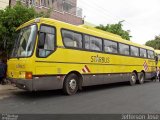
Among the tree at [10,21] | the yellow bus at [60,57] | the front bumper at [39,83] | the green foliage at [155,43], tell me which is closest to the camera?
the front bumper at [39,83]

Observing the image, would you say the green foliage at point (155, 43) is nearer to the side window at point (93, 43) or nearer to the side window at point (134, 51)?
the side window at point (134, 51)

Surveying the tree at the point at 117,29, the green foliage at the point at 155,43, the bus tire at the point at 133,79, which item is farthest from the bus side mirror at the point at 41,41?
the green foliage at the point at 155,43

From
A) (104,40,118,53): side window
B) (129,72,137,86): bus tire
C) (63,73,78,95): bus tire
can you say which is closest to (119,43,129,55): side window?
(104,40,118,53): side window

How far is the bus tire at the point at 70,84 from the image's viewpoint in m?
10.6

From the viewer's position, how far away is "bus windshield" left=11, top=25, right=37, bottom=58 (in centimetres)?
955

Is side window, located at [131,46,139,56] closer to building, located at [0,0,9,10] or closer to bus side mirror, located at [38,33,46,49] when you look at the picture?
bus side mirror, located at [38,33,46,49]

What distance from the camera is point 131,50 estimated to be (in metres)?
17.0

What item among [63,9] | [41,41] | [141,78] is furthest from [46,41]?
[63,9]

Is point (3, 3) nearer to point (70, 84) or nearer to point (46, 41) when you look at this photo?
point (46, 41)

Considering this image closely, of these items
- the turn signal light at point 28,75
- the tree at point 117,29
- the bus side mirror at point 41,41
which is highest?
the tree at point 117,29

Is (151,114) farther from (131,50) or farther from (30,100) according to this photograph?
(131,50)

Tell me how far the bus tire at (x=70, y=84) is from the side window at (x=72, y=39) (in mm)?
1360

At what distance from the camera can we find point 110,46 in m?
14.2

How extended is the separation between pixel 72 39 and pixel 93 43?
1780 mm
